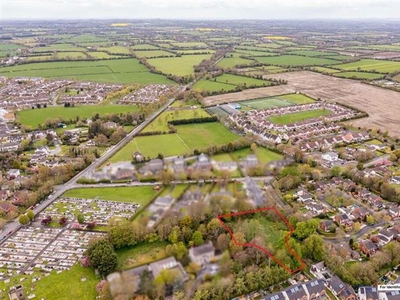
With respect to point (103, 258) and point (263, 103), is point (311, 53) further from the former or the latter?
point (103, 258)

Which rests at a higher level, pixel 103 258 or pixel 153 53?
pixel 153 53

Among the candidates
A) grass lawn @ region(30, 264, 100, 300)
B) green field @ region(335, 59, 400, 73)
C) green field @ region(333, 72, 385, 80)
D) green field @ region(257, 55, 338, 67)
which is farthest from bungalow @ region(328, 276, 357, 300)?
green field @ region(257, 55, 338, 67)

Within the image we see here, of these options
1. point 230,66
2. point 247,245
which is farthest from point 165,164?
point 230,66

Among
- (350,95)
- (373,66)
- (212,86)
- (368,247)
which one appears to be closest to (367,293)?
(368,247)

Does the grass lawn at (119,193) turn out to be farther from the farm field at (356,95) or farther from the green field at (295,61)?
the green field at (295,61)

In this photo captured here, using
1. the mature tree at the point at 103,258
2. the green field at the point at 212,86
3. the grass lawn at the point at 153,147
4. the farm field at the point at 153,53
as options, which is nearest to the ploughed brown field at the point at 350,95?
the green field at the point at 212,86

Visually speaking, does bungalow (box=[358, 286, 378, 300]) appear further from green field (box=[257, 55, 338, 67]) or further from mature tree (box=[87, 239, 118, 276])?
green field (box=[257, 55, 338, 67])
